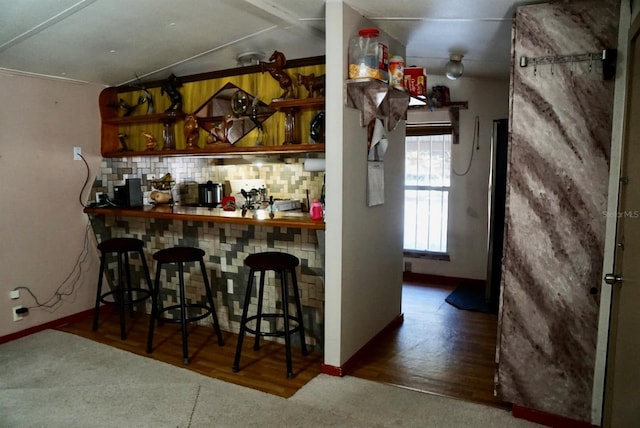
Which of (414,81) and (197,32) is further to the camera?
(414,81)

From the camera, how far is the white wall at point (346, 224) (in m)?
2.69

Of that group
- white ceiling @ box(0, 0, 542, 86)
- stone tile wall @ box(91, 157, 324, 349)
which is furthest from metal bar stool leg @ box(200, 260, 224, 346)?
white ceiling @ box(0, 0, 542, 86)

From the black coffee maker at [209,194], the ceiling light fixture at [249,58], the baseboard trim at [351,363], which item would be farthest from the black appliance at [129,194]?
the baseboard trim at [351,363]

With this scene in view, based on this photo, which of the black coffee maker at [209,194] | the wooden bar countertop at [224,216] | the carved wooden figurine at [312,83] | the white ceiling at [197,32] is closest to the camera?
the white ceiling at [197,32]

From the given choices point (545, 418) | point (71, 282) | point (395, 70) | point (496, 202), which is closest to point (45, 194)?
point (71, 282)

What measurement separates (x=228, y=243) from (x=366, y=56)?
1.76 meters

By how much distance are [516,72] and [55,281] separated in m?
3.81

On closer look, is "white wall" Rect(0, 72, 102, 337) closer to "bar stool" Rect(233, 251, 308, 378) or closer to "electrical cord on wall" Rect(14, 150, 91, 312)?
"electrical cord on wall" Rect(14, 150, 91, 312)

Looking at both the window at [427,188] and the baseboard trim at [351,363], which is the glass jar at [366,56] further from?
the window at [427,188]

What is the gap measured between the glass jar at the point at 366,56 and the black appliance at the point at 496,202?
199 centimetres

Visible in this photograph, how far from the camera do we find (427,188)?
537cm

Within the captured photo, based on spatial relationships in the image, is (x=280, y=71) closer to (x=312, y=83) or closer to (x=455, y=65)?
(x=312, y=83)

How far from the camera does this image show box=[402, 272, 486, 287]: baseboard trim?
515 cm

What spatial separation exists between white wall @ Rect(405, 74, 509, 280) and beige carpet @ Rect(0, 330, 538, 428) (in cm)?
281
